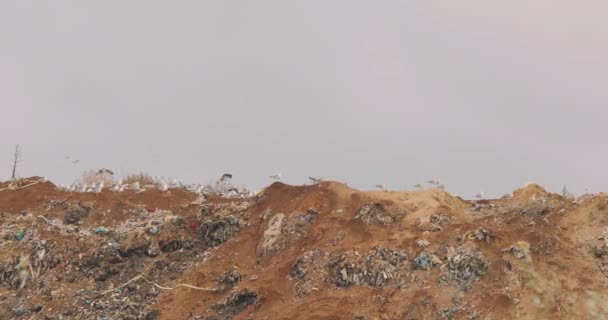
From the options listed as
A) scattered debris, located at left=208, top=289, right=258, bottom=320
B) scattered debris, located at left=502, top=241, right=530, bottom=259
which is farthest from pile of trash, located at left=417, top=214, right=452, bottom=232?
scattered debris, located at left=208, top=289, right=258, bottom=320

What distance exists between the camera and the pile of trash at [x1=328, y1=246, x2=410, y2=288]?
1612 cm

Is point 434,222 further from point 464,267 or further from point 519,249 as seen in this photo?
point 519,249

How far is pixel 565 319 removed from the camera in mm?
13945

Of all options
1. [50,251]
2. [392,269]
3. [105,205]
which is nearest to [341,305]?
[392,269]

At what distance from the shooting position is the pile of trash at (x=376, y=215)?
1880 cm

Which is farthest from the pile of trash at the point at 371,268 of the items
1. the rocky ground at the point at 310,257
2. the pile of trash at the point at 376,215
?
the pile of trash at the point at 376,215

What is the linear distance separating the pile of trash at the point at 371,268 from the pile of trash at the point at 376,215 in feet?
6.15

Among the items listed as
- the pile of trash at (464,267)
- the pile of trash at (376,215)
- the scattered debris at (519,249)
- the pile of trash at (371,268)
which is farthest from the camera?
the pile of trash at (376,215)

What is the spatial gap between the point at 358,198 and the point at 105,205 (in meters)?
9.27

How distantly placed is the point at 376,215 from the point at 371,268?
2911mm

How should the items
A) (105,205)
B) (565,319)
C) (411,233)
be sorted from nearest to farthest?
(565,319) < (411,233) < (105,205)

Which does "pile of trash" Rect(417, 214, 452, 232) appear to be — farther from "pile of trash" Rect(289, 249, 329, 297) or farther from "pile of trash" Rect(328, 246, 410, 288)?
"pile of trash" Rect(289, 249, 329, 297)

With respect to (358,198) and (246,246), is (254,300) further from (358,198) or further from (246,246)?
(358,198)

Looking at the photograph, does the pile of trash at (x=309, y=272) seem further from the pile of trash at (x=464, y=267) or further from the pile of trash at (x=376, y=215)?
the pile of trash at (x=464, y=267)
